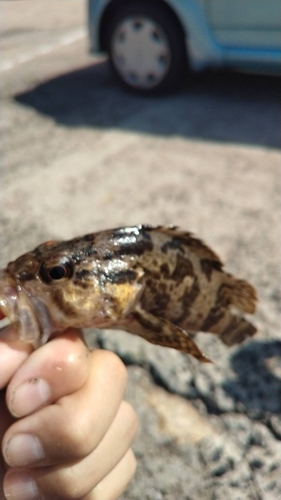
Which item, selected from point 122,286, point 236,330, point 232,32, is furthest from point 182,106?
point 122,286

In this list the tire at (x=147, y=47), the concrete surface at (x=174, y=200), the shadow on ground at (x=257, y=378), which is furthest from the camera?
the tire at (x=147, y=47)

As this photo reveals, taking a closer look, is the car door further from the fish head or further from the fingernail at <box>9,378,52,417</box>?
the fingernail at <box>9,378,52,417</box>

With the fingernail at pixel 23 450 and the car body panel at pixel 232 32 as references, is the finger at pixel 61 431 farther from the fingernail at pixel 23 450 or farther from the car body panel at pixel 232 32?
the car body panel at pixel 232 32

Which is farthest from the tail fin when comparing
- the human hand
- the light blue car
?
the light blue car

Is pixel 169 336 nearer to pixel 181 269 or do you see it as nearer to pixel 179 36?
pixel 181 269

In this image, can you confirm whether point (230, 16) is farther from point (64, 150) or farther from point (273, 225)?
point (273, 225)

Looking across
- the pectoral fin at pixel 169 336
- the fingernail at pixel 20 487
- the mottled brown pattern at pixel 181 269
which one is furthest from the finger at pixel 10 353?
the mottled brown pattern at pixel 181 269
